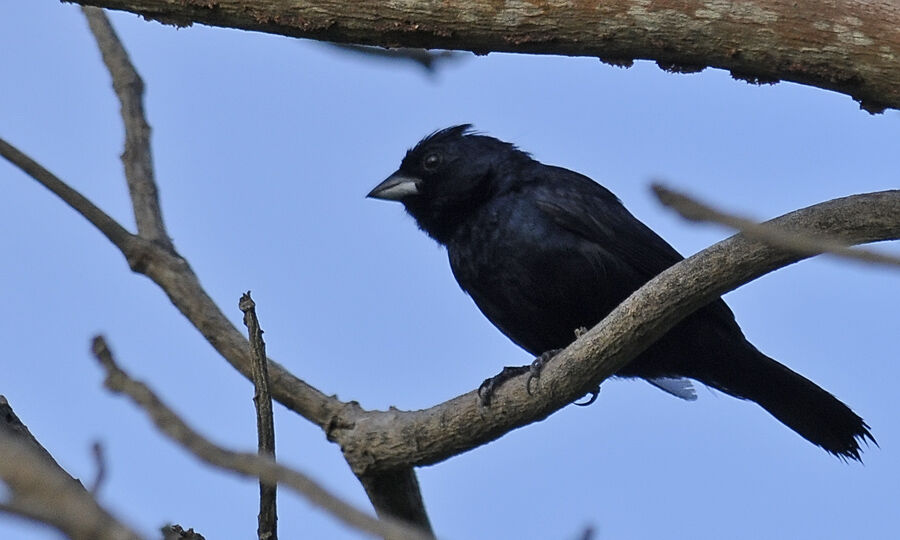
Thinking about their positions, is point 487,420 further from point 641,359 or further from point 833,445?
point 833,445

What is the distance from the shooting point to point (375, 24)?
149 inches

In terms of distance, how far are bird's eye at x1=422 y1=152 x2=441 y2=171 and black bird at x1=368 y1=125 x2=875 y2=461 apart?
328 millimetres

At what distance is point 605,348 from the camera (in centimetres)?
378

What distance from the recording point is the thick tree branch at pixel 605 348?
3.48 meters

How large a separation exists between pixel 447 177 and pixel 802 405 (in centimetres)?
187

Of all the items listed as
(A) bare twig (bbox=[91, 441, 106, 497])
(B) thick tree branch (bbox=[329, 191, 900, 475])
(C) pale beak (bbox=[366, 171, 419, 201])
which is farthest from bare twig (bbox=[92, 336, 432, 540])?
(C) pale beak (bbox=[366, 171, 419, 201])

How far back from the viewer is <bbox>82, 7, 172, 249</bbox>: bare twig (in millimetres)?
5516

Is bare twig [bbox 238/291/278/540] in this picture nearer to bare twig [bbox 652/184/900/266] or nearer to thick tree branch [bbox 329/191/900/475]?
thick tree branch [bbox 329/191/900/475]

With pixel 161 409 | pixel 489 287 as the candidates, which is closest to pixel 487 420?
pixel 489 287

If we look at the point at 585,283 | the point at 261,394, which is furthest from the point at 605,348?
the point at 585,283

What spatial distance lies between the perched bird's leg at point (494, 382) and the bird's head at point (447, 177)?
1.03 m

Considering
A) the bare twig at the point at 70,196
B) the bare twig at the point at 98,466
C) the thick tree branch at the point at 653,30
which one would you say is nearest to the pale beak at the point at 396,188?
the bare twig at the point at 70,196

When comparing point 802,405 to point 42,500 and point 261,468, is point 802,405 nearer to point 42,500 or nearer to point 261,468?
point 261,468

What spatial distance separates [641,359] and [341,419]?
1.37m
